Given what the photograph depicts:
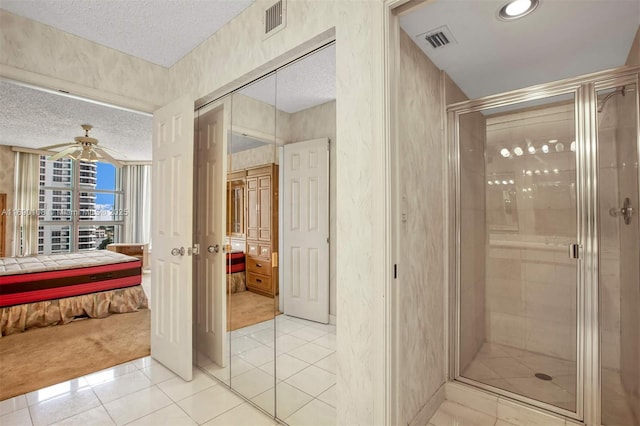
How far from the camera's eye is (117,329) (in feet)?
11.3

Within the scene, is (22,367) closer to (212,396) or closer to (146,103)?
(212,396)

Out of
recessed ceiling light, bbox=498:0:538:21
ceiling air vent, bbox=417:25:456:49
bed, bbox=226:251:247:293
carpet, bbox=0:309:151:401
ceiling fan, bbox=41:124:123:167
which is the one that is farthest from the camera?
ceiling fan, bbox=41:124:123:167

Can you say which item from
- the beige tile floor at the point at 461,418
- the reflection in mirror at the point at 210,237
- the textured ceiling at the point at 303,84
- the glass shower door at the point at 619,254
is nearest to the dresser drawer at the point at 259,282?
the reflection in mirror at the point at 210,237

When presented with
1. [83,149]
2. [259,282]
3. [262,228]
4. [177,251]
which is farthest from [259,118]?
[83,149]

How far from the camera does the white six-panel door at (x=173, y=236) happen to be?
2.31m

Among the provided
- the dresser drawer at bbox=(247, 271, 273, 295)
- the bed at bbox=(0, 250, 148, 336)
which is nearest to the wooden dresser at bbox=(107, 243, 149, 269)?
the bed at bbox=(0, 250, 148, 336)

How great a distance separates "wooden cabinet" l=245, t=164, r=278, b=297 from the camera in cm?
187

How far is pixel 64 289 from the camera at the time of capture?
374 centimetres

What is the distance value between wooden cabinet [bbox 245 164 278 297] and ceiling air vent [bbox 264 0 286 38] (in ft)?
2.64

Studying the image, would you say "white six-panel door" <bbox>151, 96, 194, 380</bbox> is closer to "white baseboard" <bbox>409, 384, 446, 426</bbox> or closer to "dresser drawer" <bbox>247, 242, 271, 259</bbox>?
"dresser drawer" <bbox>247, 242, 271, 259</bbox>

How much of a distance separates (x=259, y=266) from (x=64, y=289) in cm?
337

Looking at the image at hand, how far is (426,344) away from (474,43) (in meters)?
1.99

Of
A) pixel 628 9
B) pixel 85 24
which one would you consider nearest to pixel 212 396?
pixel 85 24

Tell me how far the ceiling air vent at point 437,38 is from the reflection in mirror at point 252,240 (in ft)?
3.29
